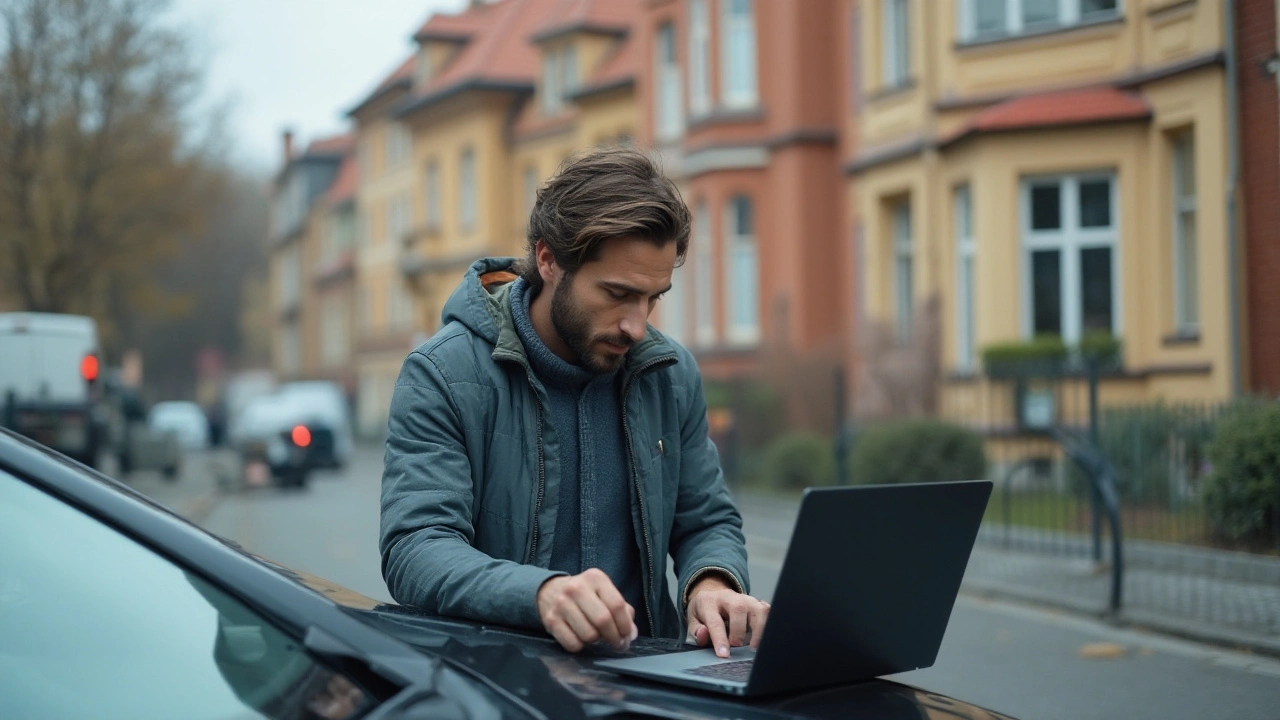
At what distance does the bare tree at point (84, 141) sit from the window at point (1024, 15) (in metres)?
16.4

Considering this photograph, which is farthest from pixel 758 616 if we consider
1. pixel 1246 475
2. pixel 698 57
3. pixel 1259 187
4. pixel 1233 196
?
pixel 698 57

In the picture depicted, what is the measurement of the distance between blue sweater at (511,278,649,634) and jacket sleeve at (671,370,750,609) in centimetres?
20

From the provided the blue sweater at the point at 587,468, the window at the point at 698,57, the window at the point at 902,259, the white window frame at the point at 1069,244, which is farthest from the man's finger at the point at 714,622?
the window at the point at 698,57

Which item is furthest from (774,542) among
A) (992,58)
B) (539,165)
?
(539,165)

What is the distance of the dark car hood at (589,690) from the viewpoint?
209 cm

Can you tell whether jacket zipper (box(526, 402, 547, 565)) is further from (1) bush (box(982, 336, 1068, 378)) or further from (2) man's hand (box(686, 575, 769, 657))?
(1) bush (box(982, 336, 1068, 378))

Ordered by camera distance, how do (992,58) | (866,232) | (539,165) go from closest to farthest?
(992,58)
(866,232)
(539,165)

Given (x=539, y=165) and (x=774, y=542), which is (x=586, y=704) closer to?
(x=774, y=542)

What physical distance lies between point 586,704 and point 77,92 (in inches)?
1121

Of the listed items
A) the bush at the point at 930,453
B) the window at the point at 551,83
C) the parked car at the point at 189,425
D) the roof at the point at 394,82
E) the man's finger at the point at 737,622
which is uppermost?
the roof at the point at 394,82

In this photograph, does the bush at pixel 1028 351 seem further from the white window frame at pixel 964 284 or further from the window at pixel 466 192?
the window at pixel 466 192

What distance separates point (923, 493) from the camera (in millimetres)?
2309

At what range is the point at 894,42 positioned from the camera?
71.7 ft

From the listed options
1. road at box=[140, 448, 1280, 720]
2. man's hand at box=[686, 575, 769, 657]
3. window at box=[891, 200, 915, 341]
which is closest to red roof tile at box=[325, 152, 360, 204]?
window at box=[891, 200, 915, 341]
